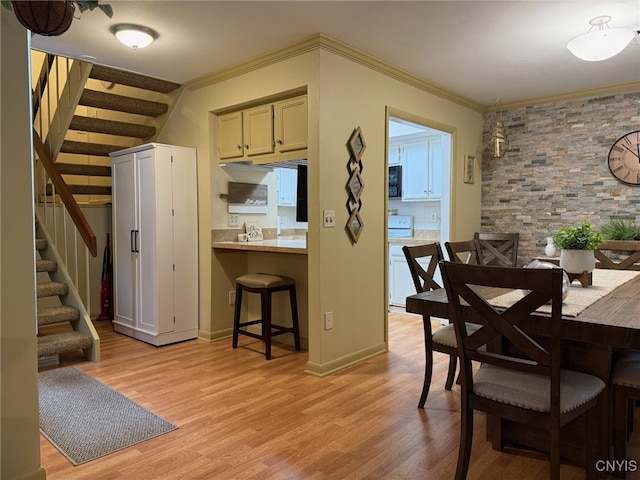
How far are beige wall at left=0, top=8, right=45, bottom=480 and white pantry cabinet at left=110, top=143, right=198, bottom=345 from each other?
2.07 meters

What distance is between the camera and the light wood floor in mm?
2037

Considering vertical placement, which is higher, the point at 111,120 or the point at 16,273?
the point at 111,120

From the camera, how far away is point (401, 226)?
5.73 metres

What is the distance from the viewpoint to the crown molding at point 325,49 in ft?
10.4

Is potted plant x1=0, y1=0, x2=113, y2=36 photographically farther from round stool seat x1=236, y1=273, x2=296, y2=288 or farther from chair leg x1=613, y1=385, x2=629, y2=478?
chair leg x1=613, y1=385, x2=629, y2=478

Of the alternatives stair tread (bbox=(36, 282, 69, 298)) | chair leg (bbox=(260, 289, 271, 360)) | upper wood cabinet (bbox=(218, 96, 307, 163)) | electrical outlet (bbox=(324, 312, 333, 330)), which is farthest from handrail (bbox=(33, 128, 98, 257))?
electrical outlet (bbox=(324, 312, 333, 330))

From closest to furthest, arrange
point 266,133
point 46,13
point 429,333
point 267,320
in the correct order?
point 46,13 < point 429,333 < point 267,320 < point 266,133

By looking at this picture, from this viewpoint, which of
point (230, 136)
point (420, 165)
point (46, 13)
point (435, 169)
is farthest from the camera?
point (420, 165)

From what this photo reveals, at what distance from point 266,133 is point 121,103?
5.40ft

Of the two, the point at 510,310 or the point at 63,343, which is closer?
the point at 510,310

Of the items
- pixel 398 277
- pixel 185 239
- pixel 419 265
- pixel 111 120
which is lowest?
pixel 398 277

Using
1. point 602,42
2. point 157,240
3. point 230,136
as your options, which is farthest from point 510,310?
point 157,240

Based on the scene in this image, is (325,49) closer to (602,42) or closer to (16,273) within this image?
(602,42)

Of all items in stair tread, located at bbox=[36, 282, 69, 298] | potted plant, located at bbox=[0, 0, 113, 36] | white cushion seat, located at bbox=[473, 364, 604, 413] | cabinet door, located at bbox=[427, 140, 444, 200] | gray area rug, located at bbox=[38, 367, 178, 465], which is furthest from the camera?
cabinet door, located at bbox=[427, 140, 444, 200]
